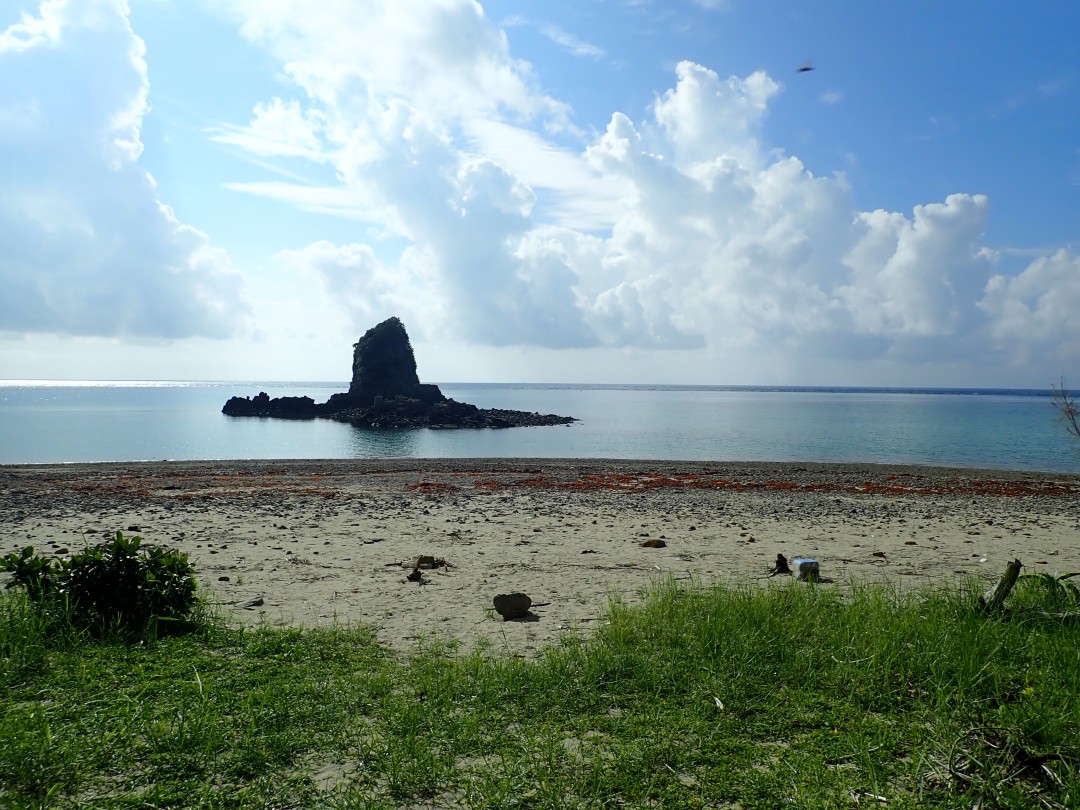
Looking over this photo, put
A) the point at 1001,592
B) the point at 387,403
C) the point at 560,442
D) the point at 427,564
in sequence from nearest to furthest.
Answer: the point at 1001,592
the point at 427,564
the point at 560,442
the point at 387,403

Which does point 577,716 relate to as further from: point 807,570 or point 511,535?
point 511,535

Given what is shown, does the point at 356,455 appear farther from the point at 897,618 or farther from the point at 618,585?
the point at 897,618

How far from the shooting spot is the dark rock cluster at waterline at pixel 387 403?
100500 millimetres

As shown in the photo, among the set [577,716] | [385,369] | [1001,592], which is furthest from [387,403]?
[577,716]

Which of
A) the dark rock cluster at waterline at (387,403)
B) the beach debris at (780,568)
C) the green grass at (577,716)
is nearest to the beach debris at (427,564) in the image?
the green grass at (577,716)

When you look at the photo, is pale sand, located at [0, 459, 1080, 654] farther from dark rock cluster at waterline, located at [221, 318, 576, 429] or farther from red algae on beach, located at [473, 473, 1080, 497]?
dark rock cluster at waterline, located at [221, 318, 576, 429]

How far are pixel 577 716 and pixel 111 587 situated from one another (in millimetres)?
5337

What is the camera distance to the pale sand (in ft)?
31.1

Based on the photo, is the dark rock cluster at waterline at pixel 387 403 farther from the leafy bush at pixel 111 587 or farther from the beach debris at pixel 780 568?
the leafy bush at pixel 111 587

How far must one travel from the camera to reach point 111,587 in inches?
287

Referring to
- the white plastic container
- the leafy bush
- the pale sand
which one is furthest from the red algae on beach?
the leafy bush

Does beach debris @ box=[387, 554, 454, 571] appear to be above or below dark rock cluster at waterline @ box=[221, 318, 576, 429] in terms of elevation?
below

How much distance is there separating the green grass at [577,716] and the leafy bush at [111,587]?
37 cm

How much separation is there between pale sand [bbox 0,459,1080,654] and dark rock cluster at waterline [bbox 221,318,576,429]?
7000 centimetres
